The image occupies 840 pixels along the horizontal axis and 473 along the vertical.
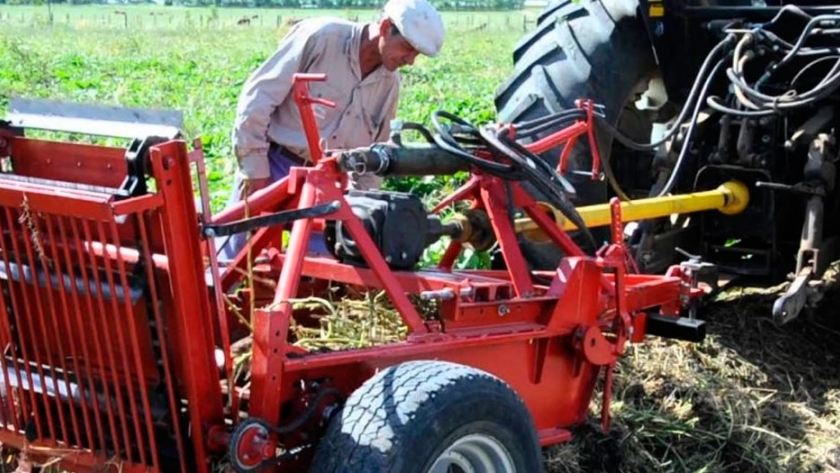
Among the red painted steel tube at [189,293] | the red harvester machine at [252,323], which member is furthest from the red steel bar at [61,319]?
the red painted steel tube at [189,293]

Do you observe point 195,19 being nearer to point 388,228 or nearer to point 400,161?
point 400,161

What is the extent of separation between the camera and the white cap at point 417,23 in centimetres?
448

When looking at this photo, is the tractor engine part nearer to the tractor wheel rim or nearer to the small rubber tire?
the small rubber tire

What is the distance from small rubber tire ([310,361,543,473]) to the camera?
3.05 meters

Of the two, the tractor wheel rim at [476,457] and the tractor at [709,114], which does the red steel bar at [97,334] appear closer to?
the tractor wheel rim at [476,457]

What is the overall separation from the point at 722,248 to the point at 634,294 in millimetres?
1237

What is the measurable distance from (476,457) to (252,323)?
2.34 feet

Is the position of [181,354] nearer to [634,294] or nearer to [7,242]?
[7,242]

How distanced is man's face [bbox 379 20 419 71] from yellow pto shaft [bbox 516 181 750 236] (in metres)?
0.76

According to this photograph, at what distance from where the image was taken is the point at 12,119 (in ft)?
11.5

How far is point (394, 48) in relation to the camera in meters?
4.63

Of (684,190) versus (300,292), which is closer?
(300,292)

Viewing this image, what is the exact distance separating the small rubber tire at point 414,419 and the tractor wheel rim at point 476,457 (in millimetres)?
15

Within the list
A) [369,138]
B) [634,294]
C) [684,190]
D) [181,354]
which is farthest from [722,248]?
[181,354]
